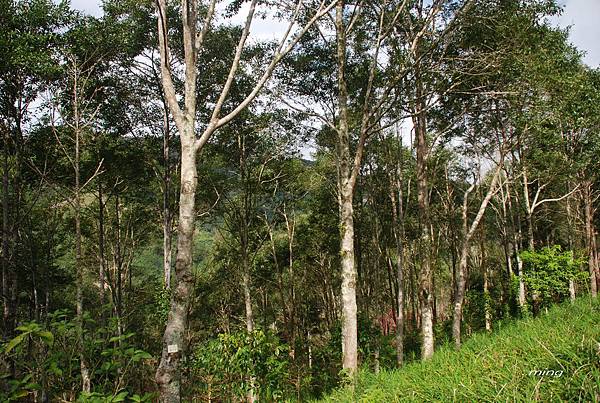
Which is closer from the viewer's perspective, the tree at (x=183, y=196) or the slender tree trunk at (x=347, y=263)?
the tree at (x=183, y=196)

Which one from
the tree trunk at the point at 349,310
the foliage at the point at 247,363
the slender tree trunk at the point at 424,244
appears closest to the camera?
the tree trunk at the point at 349,310

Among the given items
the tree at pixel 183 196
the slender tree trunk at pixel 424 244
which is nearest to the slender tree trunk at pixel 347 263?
the slender tree trunk at pixel 424 244

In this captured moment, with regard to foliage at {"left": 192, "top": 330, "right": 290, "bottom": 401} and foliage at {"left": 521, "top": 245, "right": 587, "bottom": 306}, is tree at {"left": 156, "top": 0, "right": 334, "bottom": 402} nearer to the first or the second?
foliage at {"left": 192, "top": 330, "right": 290, "bottom": 401}

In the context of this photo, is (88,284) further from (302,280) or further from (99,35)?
(99,35)

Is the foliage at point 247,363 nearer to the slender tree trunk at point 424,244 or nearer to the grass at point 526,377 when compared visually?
the slender tree trunk at point 424,244

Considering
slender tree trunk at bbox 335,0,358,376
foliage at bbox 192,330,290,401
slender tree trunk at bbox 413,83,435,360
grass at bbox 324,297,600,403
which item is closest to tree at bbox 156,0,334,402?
grass at bbox 324,297,600,403

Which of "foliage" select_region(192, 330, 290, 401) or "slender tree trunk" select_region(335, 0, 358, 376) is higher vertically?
"slender tree trunk" select_region(335, 0, 358, 376)

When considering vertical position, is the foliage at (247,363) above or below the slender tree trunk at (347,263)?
below

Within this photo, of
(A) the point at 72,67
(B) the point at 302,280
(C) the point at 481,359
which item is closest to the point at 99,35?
(A) the point at 72,67

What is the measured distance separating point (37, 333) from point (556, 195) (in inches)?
1062

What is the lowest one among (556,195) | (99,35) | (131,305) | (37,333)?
(131,305)

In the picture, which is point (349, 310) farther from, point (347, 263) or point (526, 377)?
point (526, 377)

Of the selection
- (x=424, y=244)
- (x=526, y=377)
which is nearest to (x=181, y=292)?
(x=526, y=377)

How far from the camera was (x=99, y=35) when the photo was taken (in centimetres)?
1122
